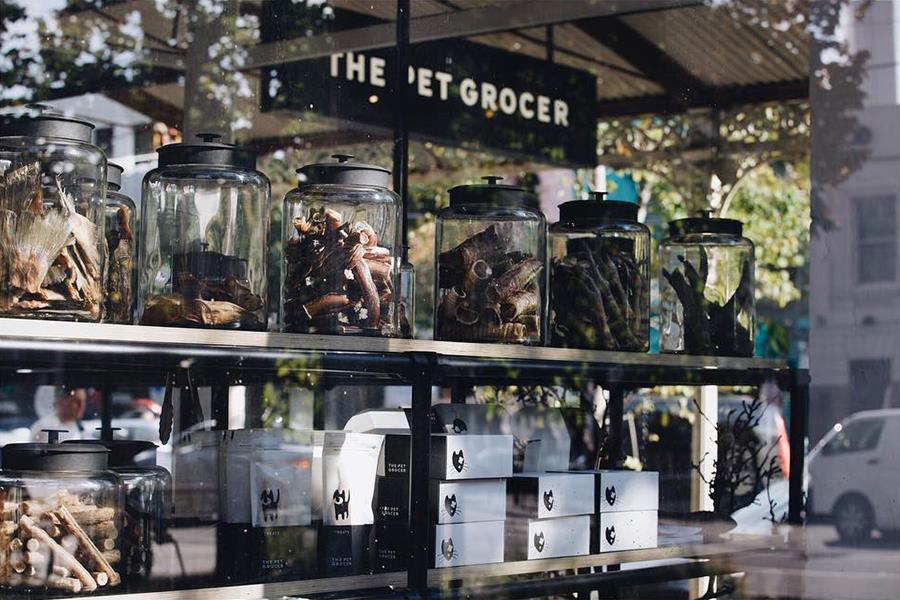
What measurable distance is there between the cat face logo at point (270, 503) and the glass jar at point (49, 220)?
0.47m

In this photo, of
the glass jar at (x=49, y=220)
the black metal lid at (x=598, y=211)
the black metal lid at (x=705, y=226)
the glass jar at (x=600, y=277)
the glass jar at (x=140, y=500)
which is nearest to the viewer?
the glass jar at (x=49, y=220)

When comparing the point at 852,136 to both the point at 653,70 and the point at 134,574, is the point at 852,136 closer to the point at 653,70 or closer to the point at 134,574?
the point at 653,70

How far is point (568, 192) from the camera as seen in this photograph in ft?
13.5

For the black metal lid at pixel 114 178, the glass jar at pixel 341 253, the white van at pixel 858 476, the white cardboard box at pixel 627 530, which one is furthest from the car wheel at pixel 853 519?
the black metal lid at pixel 114 178

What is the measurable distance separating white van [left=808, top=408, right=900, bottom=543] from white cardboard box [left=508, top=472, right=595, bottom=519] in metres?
0.91

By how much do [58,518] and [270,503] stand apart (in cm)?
40

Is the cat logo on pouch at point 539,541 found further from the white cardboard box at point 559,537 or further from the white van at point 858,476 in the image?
the white van at point 858,476

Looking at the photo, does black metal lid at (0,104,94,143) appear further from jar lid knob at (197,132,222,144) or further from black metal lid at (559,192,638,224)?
black metal lid at (559,192,638,224)

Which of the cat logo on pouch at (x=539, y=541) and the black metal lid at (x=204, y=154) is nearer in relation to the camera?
the black metal lid at (x=204, y=154)

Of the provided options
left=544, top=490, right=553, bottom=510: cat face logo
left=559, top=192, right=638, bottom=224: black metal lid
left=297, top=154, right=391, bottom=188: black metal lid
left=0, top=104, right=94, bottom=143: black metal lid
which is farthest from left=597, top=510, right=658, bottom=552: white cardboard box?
left=0, top=104, right=94, bottom=143: black metal lid

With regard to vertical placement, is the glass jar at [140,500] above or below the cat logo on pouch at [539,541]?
above

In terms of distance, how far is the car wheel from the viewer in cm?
315

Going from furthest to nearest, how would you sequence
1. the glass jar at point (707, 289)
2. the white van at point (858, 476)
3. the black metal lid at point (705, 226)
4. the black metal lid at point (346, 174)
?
the white van at point (858, 476) → the black metal lid at point (705, 226) → the glass jar at point (707, 289) → the black metal lid at point (346, 174)

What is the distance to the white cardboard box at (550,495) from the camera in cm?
247
